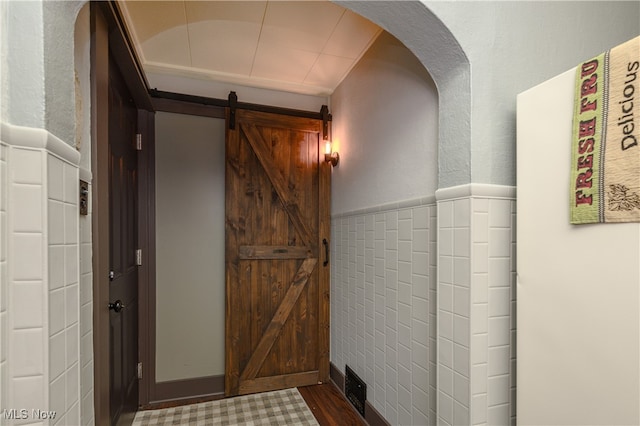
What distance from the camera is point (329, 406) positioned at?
2371mm

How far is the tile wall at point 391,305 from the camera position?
1.63 m

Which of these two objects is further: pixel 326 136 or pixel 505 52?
pixel 326 136

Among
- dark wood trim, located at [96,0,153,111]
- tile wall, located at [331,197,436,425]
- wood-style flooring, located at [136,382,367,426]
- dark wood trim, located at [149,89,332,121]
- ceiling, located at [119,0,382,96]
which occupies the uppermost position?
ceiling, located at [119,0,382,96]

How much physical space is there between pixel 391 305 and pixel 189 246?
1.59 m

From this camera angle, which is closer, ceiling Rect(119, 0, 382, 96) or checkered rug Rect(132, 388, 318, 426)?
ceiling Rect(119, 0, 382, 96)

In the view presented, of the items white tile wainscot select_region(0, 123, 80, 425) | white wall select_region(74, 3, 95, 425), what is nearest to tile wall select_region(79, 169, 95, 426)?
white wall select_region(74, 3, 95, 425)

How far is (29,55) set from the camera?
0.77 meters

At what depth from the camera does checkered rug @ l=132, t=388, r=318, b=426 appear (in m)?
2.18

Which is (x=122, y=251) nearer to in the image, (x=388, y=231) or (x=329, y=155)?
(x=388, y=231)

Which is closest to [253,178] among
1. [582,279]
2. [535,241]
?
[535,241]

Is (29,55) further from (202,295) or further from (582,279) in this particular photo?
(202,295)

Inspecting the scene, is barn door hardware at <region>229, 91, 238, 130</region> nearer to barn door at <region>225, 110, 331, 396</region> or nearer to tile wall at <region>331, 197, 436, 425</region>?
barn door at <region>225, 110, 331, 396</region>

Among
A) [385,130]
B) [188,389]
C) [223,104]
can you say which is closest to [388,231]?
[385,130]

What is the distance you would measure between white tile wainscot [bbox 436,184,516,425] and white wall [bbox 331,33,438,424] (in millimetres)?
281
